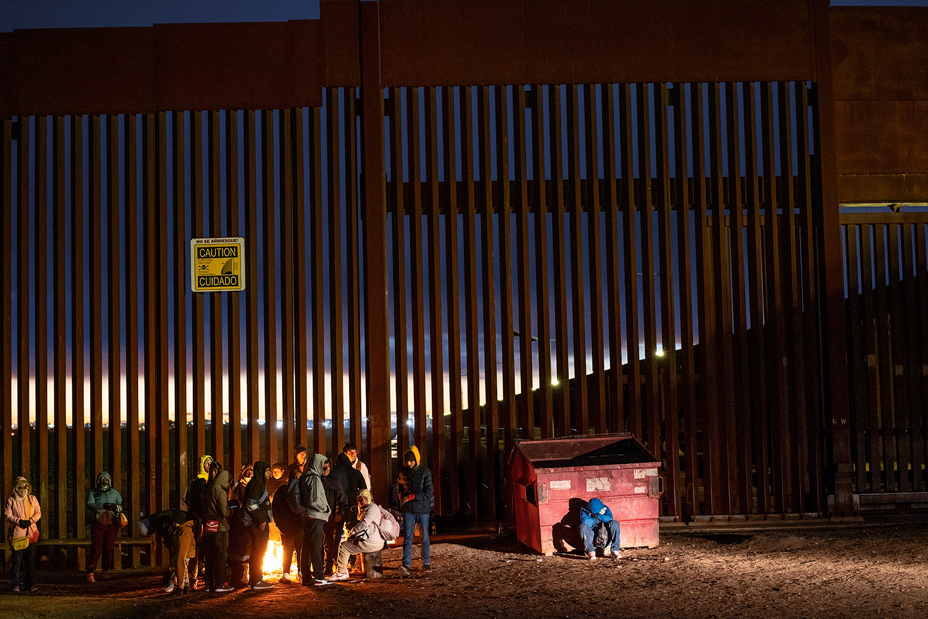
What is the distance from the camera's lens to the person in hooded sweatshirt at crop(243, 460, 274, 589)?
847cm

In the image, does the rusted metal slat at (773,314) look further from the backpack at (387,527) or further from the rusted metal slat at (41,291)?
the rusted metal slat at (41,291)

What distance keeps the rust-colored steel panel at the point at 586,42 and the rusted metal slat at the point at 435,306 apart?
0.64 m

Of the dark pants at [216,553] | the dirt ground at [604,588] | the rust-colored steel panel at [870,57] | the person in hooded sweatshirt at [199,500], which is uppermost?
the rust-colored steel panel at [870,57]

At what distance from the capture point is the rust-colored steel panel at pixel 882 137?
11695 mm

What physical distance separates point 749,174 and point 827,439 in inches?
146

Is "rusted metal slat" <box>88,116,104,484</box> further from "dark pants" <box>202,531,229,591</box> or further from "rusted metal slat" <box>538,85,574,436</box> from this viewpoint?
"rusted metal slat" <box>538,85,574,436</box>

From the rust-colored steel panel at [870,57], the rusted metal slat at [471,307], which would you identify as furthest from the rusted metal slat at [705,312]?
the rusted metal slat at [471,307]

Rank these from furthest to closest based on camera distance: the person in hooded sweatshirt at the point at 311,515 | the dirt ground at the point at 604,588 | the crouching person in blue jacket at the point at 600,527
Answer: the crouching person in blue jacket at the point at 600,527 → the person in hooded sweatshirt at the point at 311,515 → the dirt ground at the point at 604,588

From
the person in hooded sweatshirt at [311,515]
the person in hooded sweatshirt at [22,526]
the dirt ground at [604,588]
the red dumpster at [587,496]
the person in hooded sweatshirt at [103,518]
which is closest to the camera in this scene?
the dirt ground at [604,588]

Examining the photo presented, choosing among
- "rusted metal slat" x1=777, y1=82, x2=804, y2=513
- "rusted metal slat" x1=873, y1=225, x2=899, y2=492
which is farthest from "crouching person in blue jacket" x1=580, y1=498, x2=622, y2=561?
"rusted metal slat" x1=873, y1=225, x2=899, y2=492

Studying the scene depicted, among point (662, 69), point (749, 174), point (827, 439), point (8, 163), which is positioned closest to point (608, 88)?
point (662, 69)

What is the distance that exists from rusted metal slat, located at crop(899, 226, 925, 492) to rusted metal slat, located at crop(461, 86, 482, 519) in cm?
585

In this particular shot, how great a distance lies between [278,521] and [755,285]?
6.90m

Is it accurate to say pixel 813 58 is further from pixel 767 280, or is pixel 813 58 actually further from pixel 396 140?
pixel 396 140
